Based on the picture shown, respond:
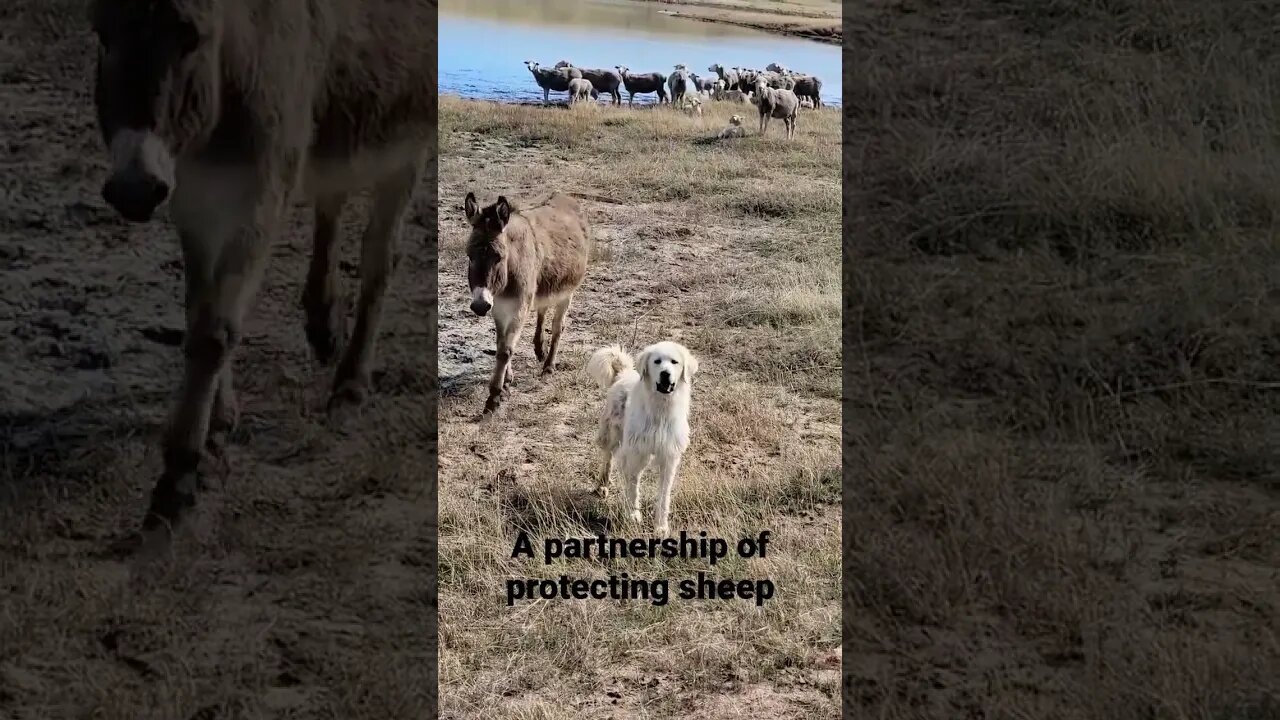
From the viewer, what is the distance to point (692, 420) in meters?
4.27

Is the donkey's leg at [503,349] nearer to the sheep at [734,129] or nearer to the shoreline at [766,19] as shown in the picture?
the shoreline at [766,19]

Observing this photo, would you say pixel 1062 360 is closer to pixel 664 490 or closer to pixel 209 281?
pixel 664 490

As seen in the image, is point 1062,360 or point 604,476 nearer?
point 604,476

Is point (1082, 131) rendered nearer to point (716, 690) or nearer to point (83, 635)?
point (716, 690)

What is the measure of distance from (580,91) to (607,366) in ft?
4.49

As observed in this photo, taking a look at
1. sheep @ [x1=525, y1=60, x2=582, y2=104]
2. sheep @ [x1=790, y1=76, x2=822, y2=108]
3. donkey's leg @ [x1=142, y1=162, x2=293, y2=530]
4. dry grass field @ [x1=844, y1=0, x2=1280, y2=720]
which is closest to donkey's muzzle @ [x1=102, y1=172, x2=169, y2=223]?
donkey's leg @ [x1=142, y1=162, x2=293, y2=530]

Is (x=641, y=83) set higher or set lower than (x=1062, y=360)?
higher

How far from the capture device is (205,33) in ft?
10.2

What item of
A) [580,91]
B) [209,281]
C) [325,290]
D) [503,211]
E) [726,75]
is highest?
[726,75]

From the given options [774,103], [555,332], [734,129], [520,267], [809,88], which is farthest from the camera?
[734,129]

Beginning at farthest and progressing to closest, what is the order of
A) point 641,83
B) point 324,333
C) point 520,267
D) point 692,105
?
point 692,105, point 641,83, point 520,267, point 324,333

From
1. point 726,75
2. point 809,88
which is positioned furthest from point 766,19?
point 726,75

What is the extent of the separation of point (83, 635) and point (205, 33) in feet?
5.87

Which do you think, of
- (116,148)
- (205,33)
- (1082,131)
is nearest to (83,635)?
(116,148)
